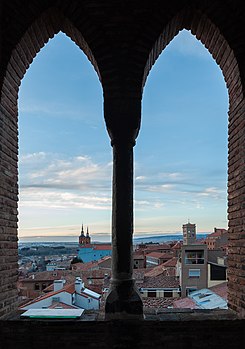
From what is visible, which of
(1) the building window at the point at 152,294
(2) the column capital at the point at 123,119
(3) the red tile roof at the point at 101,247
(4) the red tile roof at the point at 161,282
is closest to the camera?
(2) the column capital at the point at 123,119

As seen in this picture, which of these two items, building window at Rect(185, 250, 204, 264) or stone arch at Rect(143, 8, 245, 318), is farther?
building window at Rect(185, 250, 204, 264)

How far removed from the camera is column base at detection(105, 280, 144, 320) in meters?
3.33

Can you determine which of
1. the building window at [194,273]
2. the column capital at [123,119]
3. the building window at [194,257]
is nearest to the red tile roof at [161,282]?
the building window at [194,273]

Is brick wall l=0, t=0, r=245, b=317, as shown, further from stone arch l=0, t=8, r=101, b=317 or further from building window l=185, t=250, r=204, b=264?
building window l=185, t=250, r=204, b=264

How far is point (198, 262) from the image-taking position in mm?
19766

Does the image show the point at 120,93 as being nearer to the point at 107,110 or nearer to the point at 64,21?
the point at 107,110

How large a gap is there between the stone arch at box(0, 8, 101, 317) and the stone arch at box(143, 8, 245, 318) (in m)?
0.82

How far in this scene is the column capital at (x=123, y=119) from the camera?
137 inches

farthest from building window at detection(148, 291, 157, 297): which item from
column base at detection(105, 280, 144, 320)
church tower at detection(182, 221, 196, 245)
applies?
column base at detection(105, 280, 144, 320)

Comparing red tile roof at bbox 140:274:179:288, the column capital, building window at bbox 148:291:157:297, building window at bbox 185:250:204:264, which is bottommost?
building window at bbox 148:291:157:297

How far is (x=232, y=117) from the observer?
12.5 ft

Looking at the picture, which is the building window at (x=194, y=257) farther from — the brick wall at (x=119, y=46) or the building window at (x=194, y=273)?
the brick wall at (x=119, y=46)

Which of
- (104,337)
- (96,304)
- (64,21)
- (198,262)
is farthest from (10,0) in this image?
(198,262)

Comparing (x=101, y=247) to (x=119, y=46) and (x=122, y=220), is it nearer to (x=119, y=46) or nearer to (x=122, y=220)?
(x=122, y=220)
